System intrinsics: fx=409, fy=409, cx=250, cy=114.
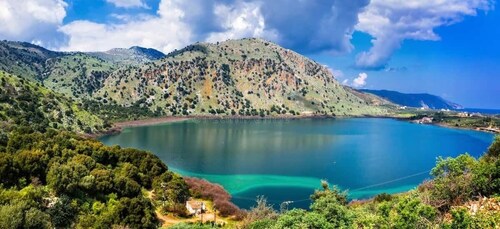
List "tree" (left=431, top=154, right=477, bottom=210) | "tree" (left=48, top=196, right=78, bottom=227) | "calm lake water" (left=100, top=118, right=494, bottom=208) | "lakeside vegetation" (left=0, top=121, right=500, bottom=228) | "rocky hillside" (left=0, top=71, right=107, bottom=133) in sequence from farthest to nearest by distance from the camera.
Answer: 1. "rocky hillside" (left=0, top=71, right=107, bottom=133)
2. "calm lake water" (left=100, top=118, right=494, bottom=208)
3. "tree" (left=48, top=196, right=78, bottom=227)
4. "tree" (left=431, top=154, right=477, bottom=210)
5. "lakeside vegetation" (left=0, top=121, right=500, bottom=228)

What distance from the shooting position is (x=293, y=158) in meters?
A: 104

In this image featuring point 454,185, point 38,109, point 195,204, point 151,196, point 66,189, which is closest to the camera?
point 454,185

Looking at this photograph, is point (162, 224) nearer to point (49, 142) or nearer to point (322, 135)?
point (49, 142)

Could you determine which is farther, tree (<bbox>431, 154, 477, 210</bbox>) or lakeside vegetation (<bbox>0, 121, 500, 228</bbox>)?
tree (<bbox>431, 154, 477, 210</bbox>)

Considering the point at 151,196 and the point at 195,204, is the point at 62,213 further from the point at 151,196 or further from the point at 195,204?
the point at 195,204

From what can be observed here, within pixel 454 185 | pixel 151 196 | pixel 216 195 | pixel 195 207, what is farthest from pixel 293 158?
pixel 454 185

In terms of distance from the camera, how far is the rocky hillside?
10654cm

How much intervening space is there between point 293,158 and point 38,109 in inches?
3030

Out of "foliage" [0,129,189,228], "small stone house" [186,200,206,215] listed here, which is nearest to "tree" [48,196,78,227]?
"foliage" [0,129,189,228]

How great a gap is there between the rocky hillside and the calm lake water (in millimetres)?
11274

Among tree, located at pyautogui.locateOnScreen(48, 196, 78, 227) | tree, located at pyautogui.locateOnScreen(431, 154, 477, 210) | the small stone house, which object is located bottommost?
the small stone house

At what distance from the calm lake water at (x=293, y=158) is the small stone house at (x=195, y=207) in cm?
873

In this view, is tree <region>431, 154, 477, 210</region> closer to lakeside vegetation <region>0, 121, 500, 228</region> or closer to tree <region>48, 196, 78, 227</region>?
lakeside vegetation <region>0, 121, 500, 228</region>

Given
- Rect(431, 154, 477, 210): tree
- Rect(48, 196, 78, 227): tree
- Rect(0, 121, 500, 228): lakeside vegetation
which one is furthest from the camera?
Rect(48, 196, 78, 227): tree
